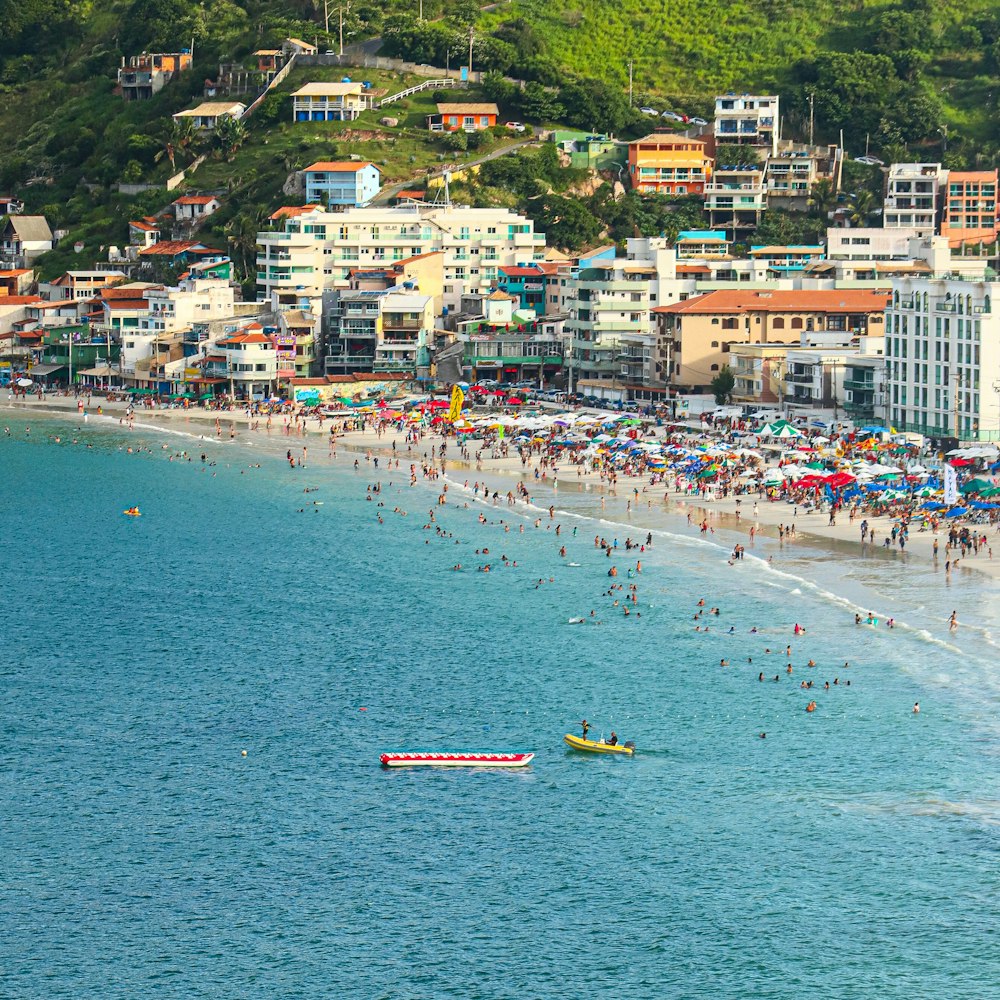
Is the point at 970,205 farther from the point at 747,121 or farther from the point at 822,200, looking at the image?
the point at 747,121

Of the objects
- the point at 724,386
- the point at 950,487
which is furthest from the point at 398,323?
the point at 950,487

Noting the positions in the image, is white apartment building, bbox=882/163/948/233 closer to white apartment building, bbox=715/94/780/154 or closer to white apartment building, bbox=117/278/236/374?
white apartment building, bbox=715/94/780/154

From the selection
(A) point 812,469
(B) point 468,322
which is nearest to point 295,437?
(B) point 468,322

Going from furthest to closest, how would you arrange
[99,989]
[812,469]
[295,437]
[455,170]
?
[455,170] → [295,437] → [812,469] → [99,989]

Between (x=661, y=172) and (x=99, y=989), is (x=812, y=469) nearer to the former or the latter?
(x=99, y=989)

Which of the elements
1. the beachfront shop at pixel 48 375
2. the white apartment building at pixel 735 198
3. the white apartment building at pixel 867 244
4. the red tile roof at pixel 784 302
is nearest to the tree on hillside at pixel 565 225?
the white apartment building at pixel 735 198

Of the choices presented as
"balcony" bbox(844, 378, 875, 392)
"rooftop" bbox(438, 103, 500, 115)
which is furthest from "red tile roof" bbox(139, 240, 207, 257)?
"balcony" bbox(844, 378, 875, 392)

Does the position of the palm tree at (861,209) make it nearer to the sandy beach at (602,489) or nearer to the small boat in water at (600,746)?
the sandy beach at (602,489)
